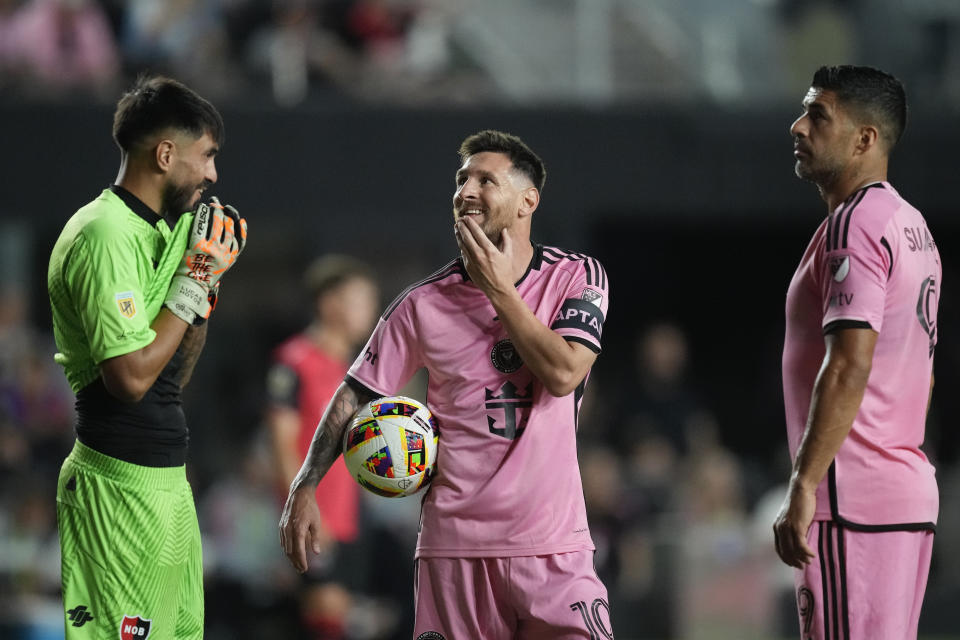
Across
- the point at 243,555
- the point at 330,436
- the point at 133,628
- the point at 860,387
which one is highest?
the point at 860,387

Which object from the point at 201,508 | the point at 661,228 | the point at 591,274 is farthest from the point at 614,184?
the point at 591,274

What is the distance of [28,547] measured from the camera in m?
8.89

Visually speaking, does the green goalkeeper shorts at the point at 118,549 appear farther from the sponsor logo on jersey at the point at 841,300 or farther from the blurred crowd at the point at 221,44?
the blurred crowd at the point at 221,44

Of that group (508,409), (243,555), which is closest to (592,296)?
(508,409)

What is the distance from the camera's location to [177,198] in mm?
4188

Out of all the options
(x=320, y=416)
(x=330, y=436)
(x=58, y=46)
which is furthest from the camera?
(x=58, y=46)

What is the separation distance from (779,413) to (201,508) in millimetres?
5309

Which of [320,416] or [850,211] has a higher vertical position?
[850,211]

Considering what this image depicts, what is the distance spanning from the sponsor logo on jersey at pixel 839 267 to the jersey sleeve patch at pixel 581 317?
73 cm

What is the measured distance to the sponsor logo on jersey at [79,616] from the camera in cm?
395

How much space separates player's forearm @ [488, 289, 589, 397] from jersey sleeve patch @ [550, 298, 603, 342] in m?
0.11

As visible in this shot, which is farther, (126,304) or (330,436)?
(330,436)

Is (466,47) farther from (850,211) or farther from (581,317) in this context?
(850,211)

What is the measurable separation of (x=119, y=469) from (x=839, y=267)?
90.2 inches
